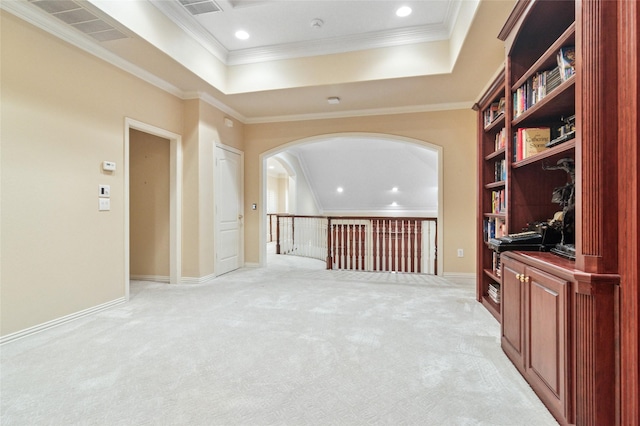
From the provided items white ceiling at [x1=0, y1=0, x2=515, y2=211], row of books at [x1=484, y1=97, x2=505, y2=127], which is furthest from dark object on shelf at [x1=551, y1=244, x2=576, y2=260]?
white ceiling at [x1=0, y1=0, x2=515, y2=211]

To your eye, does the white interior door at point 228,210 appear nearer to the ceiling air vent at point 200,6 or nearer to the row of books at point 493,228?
the ceiling air vent at point 200,6

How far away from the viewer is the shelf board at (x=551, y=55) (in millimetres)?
1633

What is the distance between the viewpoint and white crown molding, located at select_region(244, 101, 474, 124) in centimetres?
465

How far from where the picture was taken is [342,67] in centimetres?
386

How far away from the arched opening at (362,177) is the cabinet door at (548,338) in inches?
236

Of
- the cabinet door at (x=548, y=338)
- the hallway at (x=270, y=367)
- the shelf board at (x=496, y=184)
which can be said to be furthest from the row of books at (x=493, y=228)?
the cabinet door at (x=548, y=338)

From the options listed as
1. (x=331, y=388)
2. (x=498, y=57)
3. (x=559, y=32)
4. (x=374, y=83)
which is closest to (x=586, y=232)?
(x=331, y=388)

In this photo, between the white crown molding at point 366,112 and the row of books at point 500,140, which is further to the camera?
the white crown molding at point 366,112

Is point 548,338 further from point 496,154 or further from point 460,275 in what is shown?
point 460,275

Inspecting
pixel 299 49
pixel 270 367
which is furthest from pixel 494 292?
pixel 299 49

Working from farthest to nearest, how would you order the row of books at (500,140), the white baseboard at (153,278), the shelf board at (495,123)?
1. the white baseboard at (153,278)
2. the row of books at (500,140)
3. the shelf board at (495,123)

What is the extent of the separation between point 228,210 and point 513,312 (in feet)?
13.8

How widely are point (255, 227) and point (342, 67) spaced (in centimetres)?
309

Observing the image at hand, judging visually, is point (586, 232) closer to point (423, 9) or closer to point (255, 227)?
point (423, 9)
